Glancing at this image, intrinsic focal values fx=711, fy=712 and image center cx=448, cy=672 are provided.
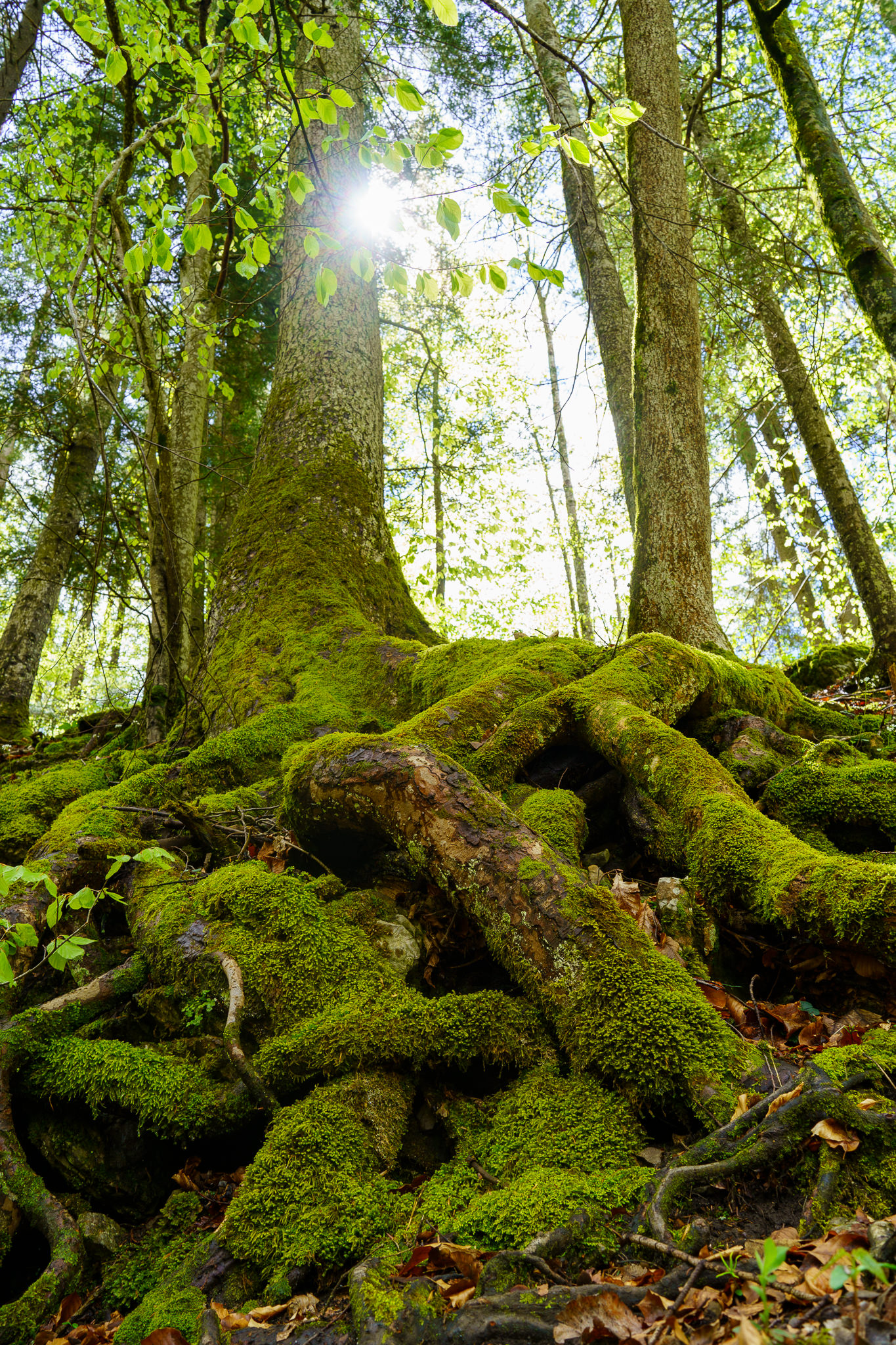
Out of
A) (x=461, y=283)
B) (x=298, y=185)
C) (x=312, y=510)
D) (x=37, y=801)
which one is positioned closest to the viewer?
(x=461, y=283)

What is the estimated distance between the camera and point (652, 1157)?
1974 mm

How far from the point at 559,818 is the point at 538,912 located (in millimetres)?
901

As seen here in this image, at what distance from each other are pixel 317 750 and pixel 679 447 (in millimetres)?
3722

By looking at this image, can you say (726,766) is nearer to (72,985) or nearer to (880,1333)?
(880,1333)

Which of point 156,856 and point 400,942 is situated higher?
point 156,856

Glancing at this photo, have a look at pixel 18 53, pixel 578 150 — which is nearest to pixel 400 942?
pixel 578 150

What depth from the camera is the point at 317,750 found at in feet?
10.7

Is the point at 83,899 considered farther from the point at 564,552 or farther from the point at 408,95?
the point at 564,552

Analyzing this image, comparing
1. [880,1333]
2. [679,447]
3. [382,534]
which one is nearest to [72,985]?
[880,1333]

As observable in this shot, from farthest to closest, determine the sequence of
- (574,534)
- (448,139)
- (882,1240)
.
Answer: (574,534), (448,139), (882,1240)

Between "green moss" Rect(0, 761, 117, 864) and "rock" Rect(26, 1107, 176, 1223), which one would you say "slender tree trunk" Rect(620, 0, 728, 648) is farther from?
"rock" Rect(26, 1107, 176, 1223)

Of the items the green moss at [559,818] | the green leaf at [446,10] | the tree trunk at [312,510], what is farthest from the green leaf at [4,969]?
the green leaf at [446,10]

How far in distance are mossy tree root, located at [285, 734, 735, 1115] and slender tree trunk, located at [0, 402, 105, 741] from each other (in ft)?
25.4

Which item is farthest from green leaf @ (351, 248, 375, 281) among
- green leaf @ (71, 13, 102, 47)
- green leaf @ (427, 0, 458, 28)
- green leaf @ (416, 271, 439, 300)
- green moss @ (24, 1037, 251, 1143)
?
green moss @ (24, 1037, 251, 1143)
